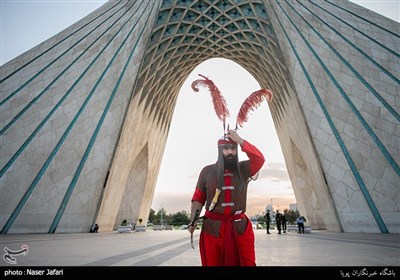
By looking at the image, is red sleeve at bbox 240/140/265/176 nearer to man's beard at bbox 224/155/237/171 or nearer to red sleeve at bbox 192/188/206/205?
man's beard at bbox 224/155/237/171

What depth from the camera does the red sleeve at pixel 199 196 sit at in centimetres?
227

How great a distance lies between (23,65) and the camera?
12.2m

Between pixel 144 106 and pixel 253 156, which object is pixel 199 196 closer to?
pixel 253 156

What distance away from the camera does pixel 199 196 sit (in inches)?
90.3

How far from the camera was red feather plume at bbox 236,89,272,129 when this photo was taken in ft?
8.45

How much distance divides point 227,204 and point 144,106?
586 inches

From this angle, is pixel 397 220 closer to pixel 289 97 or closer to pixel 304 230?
pixel 304 230

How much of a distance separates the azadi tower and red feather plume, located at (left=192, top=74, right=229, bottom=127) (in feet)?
27.5

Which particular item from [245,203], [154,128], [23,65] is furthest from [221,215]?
[154,128]

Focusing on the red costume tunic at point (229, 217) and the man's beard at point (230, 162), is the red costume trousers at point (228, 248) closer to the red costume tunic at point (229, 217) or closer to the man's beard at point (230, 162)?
the red costume tunic at point (229, 217)

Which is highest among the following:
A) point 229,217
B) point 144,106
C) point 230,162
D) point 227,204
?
point 144,106

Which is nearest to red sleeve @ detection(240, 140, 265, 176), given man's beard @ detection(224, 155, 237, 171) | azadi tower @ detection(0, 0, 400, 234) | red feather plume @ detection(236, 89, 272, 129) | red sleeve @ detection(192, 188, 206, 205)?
man's beard @ detection(224, 155, 237, 171)

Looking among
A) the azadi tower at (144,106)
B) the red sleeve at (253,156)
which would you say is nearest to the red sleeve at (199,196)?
the red sleeve at (253,156)

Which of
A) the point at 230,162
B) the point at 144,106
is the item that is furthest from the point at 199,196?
the point at 144,106
